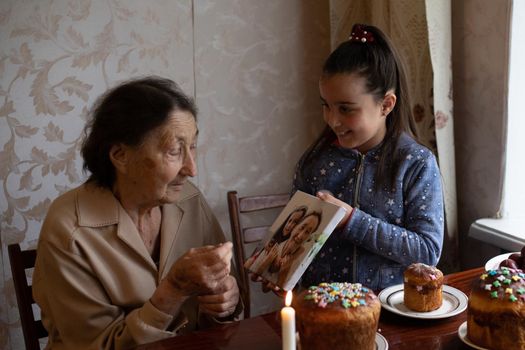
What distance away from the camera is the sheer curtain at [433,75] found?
83.2 inches

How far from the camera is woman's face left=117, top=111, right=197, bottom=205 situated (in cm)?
150

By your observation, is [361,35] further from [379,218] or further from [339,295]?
[339,295]

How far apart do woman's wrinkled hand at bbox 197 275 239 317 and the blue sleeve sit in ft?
1.13

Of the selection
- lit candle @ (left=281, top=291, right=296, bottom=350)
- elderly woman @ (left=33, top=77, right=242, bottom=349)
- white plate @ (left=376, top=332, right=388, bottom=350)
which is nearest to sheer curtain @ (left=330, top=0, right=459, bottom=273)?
elderly woman @ (left=33, top=77, right=242, bottom=349)

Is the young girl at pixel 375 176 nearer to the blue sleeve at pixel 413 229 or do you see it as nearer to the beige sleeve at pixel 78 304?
the blue sleeve at pixel 413 229

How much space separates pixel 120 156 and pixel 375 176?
73cm

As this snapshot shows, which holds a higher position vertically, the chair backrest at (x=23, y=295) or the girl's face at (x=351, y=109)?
the girl's face at (x=351, y=109)

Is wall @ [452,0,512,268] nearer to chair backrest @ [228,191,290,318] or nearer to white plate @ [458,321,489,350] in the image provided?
chair backrest @ [228,191,290,318]

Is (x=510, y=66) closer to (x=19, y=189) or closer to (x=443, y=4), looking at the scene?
(x=443, y=4)

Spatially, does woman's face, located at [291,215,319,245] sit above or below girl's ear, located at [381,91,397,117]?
below

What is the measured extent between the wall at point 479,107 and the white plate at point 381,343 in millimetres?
1108

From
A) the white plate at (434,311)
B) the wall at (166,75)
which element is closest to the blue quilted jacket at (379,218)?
the white plate at (434,311)

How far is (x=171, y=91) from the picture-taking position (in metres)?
1.57

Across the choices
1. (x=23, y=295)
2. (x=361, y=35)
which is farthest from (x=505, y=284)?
(x=23, y=295)
